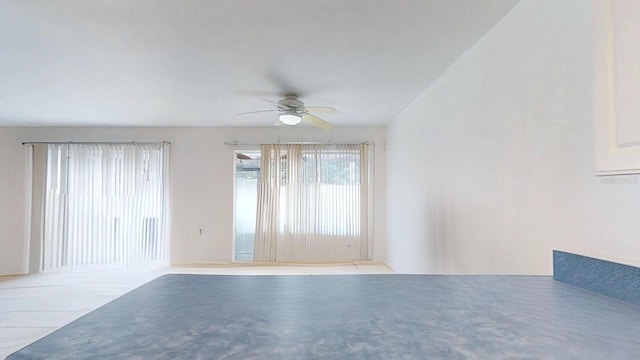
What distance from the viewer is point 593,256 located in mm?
1116

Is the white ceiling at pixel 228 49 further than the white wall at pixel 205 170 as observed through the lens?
No

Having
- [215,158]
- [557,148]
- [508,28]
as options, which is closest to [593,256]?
[557,148]

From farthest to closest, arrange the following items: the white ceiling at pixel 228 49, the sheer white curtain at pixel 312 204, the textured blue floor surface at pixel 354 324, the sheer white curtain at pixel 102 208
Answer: the sheer white curtain at pixel 312 204
the sheer white curtain at pixel 102 208
the white ceiling at pixel 228 49
the textured blue floor surface at pixel 354 324

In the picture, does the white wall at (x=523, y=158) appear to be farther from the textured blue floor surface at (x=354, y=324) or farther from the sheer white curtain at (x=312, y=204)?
the sheer white curtain at (x=312, y=204)

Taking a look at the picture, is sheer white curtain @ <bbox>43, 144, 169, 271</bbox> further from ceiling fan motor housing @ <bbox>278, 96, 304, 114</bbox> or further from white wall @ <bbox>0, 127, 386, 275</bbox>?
ceiling fan motor housing @ <bbox>278, 96, 304, 114</bbox>

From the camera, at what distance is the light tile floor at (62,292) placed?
2.75 metres

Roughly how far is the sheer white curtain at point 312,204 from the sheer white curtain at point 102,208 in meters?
1.63

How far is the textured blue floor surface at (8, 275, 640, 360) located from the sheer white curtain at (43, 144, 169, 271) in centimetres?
437

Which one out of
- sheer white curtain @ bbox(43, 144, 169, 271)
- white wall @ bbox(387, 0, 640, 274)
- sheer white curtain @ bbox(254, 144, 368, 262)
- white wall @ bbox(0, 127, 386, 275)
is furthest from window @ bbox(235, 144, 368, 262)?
white wall @ bbox(387, 0, 640, 274)

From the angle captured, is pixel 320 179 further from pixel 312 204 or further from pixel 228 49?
pixel 228 49

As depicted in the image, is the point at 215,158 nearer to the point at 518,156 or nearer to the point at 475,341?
the point at 518,156

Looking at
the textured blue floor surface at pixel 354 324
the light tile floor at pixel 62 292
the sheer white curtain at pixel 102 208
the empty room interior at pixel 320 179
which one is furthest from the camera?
the sheer white curtain at pixel 102 208

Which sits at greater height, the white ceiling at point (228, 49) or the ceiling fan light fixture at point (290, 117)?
the white ceiling at point (228, 49)

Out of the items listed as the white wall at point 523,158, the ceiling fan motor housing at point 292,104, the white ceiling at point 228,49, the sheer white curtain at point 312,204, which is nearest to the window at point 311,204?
the sheer white curtain at point 312,204
